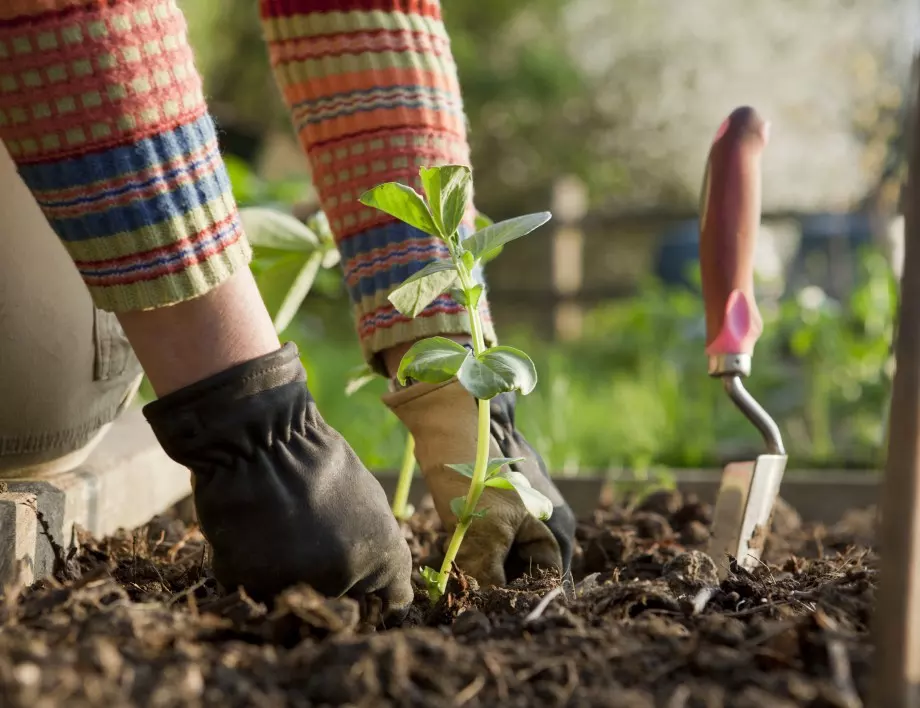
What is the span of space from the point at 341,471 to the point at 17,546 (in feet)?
1.09

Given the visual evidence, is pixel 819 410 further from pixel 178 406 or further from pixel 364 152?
pixel 178 406

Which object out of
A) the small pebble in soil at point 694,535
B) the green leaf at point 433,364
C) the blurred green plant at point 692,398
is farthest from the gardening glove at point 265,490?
the blurred green plant at point 692,398

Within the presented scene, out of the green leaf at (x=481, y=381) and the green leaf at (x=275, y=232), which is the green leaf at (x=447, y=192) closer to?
the green leaf at (x=481, y=381)

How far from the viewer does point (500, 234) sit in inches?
35.5

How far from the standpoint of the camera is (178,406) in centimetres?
81

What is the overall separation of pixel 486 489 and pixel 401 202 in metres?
0.32

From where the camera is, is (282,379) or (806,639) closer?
(806,639)

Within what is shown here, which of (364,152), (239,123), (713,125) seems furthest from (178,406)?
(713,125)

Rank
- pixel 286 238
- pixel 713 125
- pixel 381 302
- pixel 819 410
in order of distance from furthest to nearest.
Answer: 1. pixel 713 125
2. pixel 819 410
3. pixel 286 238
4. pixel 381 302

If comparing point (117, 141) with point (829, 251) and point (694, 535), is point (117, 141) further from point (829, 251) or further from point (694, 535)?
point (829, 251)

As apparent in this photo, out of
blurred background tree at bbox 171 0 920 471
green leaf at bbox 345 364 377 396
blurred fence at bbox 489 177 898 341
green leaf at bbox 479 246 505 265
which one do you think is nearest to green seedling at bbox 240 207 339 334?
green leaf at bbox 345 364 377 396

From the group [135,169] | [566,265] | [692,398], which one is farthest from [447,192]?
[566,265]

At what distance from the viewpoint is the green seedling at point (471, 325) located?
0.83m

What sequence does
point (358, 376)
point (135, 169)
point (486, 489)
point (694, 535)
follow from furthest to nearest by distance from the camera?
point (694, 535), point (358, 376), point (486, 489), point (135, 169)
